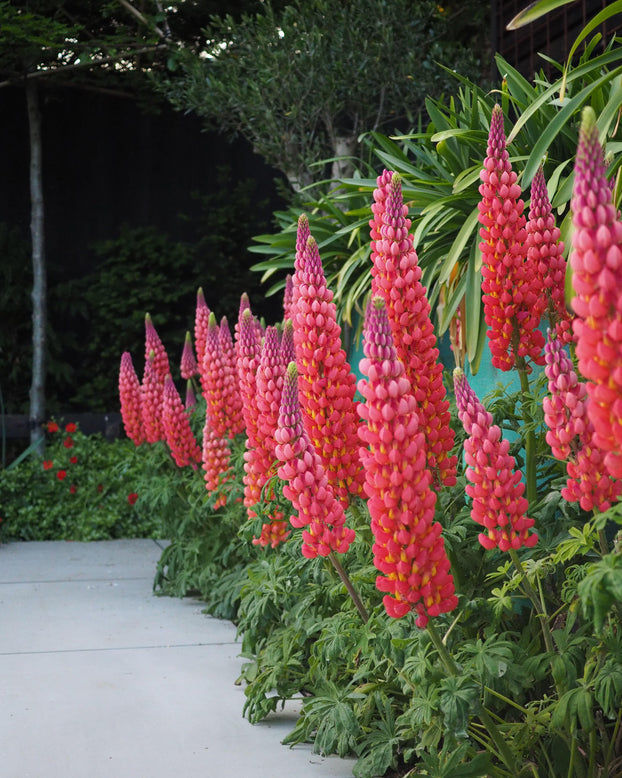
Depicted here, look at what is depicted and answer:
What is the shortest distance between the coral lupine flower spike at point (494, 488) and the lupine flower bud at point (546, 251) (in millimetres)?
585

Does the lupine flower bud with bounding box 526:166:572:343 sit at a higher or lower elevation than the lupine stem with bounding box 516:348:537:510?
higher

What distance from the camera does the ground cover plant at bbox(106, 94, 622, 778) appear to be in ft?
6.39

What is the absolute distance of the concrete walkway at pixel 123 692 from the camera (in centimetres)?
291

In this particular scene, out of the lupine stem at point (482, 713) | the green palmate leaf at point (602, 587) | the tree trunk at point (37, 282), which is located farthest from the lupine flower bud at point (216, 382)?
the tree trunk at point (37, 282)

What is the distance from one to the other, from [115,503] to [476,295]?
14.9 ft

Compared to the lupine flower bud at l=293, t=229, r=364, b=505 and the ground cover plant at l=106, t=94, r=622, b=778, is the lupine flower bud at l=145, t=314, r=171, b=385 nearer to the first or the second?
the ground cover plant at l=106, t=94, r=622, b=778

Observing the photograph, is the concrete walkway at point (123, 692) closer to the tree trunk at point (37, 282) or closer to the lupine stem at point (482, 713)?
the lupine stem at point (482, 713)

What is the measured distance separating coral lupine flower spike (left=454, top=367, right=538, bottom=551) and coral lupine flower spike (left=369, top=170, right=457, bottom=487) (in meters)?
0.35

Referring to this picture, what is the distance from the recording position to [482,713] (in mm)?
2092

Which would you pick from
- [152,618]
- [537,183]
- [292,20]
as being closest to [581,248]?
[537,183]

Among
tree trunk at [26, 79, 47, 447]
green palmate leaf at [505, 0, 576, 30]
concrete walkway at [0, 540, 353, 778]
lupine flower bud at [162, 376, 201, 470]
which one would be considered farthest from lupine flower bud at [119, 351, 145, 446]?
tree trunk at [26, 79, 47, 447]

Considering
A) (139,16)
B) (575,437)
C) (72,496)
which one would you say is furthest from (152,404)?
(139,16)

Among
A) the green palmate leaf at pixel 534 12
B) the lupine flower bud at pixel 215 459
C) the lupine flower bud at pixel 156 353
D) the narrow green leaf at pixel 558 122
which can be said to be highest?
the green palmate leaf at pixel 534 12

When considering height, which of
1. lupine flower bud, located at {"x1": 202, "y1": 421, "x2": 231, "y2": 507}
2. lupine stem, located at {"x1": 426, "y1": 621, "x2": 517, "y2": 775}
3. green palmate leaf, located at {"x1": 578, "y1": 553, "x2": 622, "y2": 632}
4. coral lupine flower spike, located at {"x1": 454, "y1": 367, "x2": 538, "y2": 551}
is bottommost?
lupine stem, located at {"x1": 426, "y1": 621, "x2": 517, "y2": 775}
